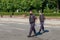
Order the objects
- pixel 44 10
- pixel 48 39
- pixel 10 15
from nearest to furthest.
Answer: pixel 48 39, pixel 10 15, pixel 44 10

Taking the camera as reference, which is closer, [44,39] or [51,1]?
[44,39]

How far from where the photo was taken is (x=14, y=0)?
2248 inches

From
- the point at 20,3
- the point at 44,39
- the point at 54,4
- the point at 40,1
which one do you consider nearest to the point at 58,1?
the point at 54,4

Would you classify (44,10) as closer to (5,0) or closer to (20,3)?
(20,3)

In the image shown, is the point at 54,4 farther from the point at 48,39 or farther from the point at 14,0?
the point at 48,39

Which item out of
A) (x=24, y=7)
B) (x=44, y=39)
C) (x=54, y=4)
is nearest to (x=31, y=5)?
(x=24, y=7)

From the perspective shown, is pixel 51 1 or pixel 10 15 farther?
pixel 51 1

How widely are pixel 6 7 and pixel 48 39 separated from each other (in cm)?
4340

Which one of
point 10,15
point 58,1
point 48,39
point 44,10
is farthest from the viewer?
point 58,1

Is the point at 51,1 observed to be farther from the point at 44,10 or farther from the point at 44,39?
the point at 44,39

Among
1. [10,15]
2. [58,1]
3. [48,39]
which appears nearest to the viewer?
[48,39]

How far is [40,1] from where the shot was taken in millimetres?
54844

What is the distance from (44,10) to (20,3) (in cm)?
601

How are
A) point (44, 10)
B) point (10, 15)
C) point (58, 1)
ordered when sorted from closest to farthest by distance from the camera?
point (10, 15) → point (44, 10) → point (58, 1)
